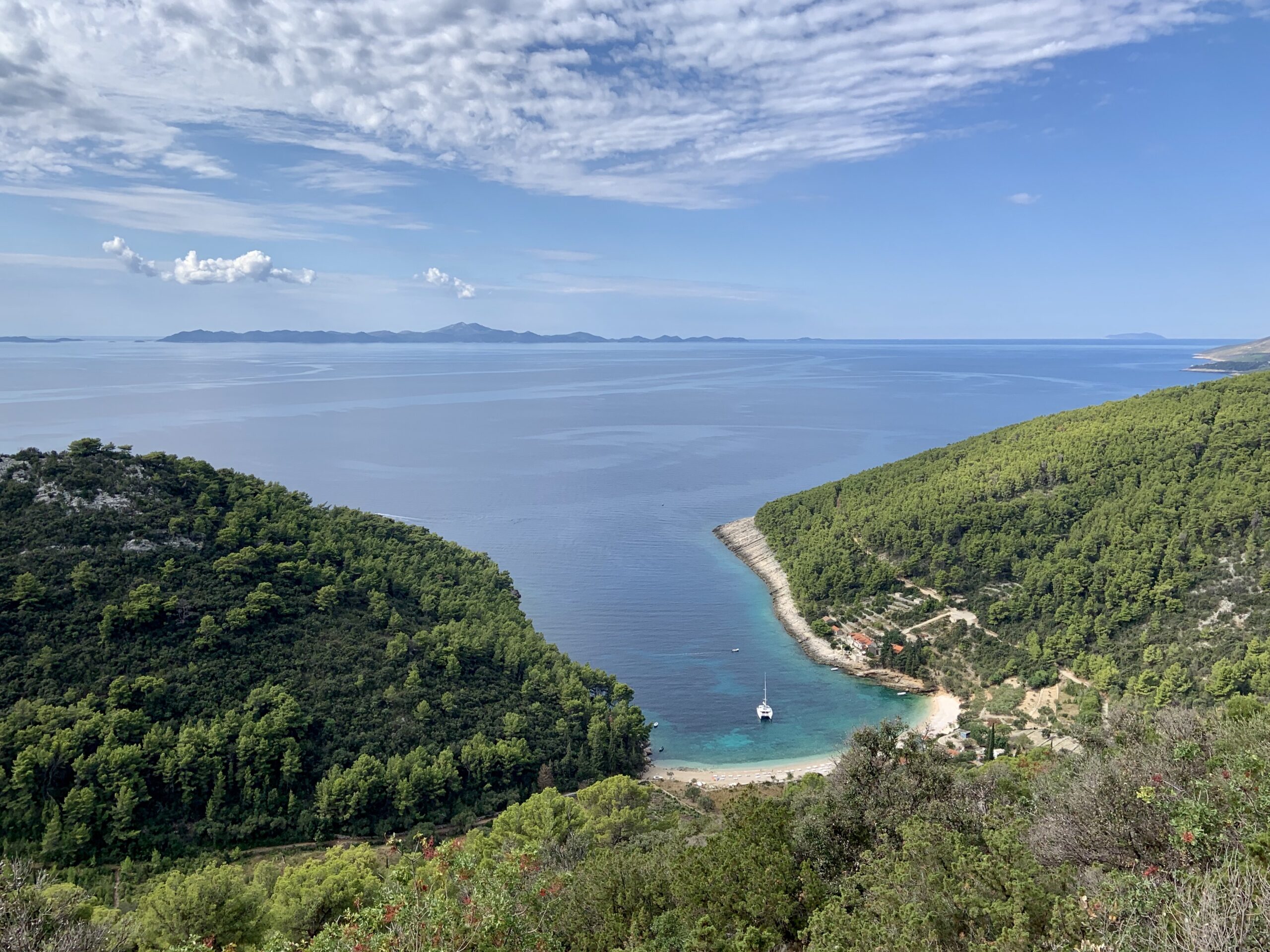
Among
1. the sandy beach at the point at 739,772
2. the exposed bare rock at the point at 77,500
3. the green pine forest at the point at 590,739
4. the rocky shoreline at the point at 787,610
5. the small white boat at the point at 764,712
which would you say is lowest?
the sandy beach at the point at 739,772

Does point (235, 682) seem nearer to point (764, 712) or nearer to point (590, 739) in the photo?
point (590, 739)

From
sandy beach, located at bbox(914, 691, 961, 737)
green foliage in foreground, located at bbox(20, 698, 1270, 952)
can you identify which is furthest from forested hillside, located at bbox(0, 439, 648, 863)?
sandy beach, located at bbox(914, 691, 961, 737)

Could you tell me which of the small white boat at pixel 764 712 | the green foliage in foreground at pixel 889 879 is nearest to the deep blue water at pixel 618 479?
the small white boat at pixel 764 712

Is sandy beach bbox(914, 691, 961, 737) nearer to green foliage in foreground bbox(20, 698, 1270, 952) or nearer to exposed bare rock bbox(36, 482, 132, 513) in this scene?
green foliage in foreground bbox(20, 698, 1270, 952)

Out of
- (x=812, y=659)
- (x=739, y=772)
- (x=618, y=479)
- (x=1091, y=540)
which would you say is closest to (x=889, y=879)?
(x=739, y=772)

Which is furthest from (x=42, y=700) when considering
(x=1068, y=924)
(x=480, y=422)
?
(x=480, y=422)

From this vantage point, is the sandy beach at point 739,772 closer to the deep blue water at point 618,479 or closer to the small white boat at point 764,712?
the deep blue water at point 618,479
